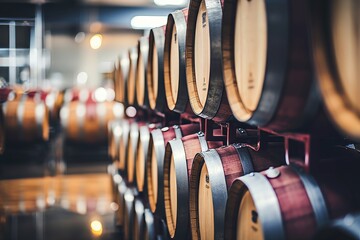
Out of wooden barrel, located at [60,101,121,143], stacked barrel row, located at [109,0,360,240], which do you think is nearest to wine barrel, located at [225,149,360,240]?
stacked barrel row, located at [109,0,360,240]

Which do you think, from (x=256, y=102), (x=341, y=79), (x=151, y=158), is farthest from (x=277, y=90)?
(x=151, y=158)

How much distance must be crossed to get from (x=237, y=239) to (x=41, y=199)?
5.64 m

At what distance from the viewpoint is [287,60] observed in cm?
135

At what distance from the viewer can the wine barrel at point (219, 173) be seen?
2057 millimetres

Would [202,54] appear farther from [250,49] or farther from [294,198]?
[294,198]

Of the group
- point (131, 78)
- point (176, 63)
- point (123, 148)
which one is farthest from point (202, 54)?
point (123, 148)

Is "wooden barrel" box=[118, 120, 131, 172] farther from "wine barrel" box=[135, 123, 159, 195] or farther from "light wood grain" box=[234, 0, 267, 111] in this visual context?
"light wood grain" box=[234, 0, 267, 111]

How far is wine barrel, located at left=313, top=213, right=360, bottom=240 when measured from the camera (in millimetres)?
1062

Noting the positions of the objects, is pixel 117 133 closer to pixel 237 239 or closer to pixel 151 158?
pixel 151 158

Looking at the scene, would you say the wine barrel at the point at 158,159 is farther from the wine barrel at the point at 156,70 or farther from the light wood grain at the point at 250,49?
the light wood grain at the point at 250,49

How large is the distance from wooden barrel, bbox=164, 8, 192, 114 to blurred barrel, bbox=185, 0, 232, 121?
23 cm

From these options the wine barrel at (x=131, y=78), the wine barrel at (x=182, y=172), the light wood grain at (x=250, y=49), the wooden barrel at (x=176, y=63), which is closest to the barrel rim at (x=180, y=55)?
the wooden barrel at (x=176, y=63)

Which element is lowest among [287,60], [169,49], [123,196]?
[123,196]

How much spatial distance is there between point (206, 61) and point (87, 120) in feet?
23.4
